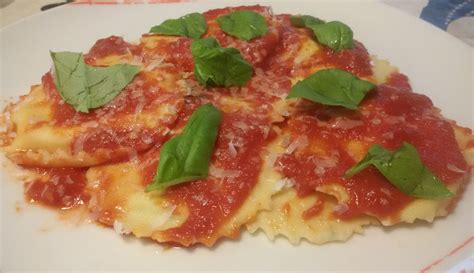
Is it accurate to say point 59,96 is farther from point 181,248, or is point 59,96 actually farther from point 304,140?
point 304,140

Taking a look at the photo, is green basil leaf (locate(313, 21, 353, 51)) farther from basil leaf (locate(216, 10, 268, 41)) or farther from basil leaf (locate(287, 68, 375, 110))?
basil leaf (locate(287, 68, 375, 110))

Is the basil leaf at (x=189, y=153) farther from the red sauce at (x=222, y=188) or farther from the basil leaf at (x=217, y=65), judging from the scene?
the basil leaf at (x=217, y=65)

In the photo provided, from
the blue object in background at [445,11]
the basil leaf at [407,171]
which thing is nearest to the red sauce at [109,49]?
the basil leaf at [407,171]

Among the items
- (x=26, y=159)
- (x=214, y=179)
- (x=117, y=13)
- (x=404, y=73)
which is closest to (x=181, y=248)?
(x=214, y=179)

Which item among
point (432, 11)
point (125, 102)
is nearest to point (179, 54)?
point (125, 102)

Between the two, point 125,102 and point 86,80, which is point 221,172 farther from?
point 86,80
